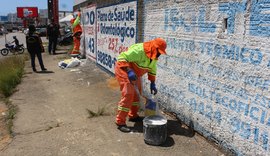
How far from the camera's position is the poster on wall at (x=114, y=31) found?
723 centimetres

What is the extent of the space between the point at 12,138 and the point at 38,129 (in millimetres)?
447

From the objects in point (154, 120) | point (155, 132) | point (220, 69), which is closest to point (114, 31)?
point (154, 120)

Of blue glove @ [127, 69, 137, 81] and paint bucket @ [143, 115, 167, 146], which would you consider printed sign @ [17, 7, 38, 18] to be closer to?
blue glove @ [127, 69, 137, 81]

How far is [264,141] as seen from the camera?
10.8 feet

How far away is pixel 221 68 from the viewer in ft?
12.8

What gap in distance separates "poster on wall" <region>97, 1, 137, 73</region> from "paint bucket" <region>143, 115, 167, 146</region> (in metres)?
3.15

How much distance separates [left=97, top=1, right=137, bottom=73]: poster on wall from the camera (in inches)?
284

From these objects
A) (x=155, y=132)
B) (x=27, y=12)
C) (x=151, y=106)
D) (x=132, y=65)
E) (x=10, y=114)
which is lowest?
(x=10, y=114)

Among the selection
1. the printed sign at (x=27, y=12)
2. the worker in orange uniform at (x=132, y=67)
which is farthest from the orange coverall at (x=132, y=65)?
the printed sign at (x=27, y=12)

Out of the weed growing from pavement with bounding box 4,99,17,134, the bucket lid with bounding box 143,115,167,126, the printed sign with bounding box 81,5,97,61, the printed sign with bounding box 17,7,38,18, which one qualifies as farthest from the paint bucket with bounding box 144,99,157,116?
the printed sign with bounding box 17,7,38,18

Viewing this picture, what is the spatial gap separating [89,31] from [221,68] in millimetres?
8758

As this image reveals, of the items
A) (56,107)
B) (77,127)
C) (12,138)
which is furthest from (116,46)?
(12,138)

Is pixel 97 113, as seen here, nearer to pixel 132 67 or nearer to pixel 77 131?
pixel 77 131

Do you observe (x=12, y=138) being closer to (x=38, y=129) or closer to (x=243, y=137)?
(x=38, y=129)
